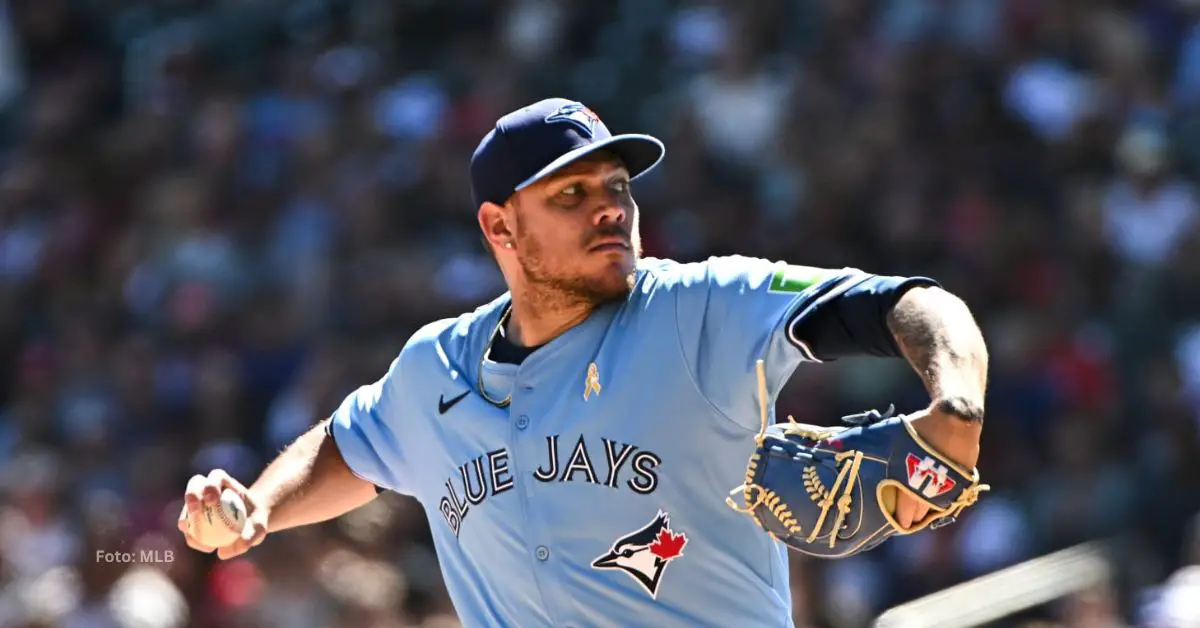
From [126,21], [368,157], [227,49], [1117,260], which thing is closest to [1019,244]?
[1117,260]

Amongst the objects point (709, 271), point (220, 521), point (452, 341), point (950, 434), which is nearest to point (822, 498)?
point (950, 434)

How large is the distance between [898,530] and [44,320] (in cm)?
912

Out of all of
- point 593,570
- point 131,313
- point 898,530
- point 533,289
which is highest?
point 131,313

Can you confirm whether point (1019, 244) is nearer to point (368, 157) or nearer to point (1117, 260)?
point (1117, 260)

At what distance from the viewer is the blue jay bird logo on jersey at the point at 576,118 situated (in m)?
3.82

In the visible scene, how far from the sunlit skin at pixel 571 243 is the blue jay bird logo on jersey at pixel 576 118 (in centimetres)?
6

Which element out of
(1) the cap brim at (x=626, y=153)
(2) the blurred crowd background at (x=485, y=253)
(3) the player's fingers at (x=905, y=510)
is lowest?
(3) the player's fingers at (x=905, y=510)

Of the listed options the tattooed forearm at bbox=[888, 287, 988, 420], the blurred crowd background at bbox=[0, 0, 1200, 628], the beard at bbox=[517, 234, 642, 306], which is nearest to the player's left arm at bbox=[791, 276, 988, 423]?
the tattooed forearm at bbox=[888, 287, 988, 420]

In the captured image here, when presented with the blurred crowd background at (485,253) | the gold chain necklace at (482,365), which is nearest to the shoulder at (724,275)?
the gold chain necklace at (482,365)

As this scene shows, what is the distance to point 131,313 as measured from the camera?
10.8 m

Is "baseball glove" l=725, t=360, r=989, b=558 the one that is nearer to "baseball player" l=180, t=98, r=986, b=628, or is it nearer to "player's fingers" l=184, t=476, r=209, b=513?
"baseball player" l=180, t=98, r=986, b=628

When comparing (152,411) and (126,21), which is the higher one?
(126,21)

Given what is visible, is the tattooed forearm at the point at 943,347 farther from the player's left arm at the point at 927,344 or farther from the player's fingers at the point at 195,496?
the player's fingers at the point at 195,496

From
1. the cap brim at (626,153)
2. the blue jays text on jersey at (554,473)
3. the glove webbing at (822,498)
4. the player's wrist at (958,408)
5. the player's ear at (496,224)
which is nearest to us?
the player's wrist at (958,408)
